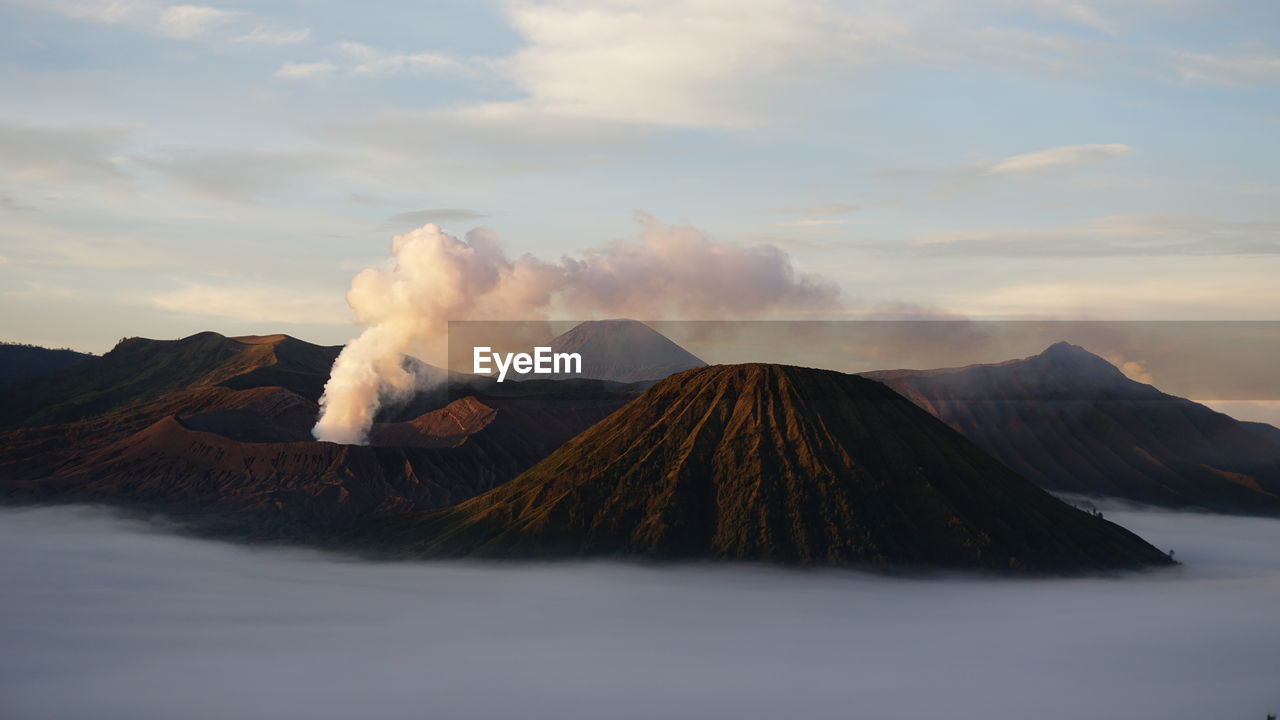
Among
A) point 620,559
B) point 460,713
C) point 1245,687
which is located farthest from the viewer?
point 620,559

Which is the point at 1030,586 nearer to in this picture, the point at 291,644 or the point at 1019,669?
the point at 1019,669

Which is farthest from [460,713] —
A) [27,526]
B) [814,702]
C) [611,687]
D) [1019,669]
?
[27,526]

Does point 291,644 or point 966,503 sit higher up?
point 966,503

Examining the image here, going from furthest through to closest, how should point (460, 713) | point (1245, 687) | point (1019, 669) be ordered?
point (1019, 669) → point (1245, 687) → point (460, 713)

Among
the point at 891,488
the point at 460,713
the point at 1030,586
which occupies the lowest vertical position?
the point at 460,713

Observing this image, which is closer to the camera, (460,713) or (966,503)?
(460,713)

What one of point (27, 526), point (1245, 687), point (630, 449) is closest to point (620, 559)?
point (630, 449)
